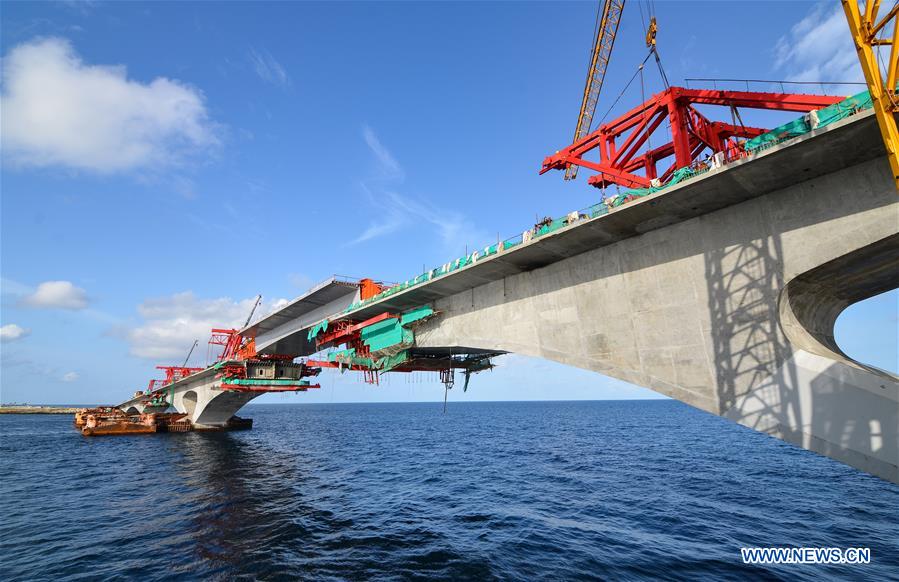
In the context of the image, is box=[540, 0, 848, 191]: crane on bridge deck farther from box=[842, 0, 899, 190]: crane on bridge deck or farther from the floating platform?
A: the floating platform

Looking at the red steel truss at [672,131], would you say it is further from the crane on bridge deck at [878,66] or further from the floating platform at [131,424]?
the floating platform at [131,424]

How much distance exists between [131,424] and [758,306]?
93159mm

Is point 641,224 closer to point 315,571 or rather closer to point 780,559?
point 780,559

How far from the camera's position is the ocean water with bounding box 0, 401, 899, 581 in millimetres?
17266

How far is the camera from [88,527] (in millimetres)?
23188

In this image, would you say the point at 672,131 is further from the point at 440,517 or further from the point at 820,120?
the point at 440,517

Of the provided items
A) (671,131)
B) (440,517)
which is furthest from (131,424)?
(671,131)

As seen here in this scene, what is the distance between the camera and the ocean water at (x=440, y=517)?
1727 centimetres

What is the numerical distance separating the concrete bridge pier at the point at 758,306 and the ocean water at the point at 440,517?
8558 millimetres

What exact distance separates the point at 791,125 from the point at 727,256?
4.39 metres

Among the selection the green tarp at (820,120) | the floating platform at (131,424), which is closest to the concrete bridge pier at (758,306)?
the green tarp at (820,120)

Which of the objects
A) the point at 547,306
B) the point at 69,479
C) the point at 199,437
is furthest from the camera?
the point at 199,437

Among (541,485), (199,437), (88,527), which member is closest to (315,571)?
(88,527)

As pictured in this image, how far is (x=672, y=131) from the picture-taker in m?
22.8
